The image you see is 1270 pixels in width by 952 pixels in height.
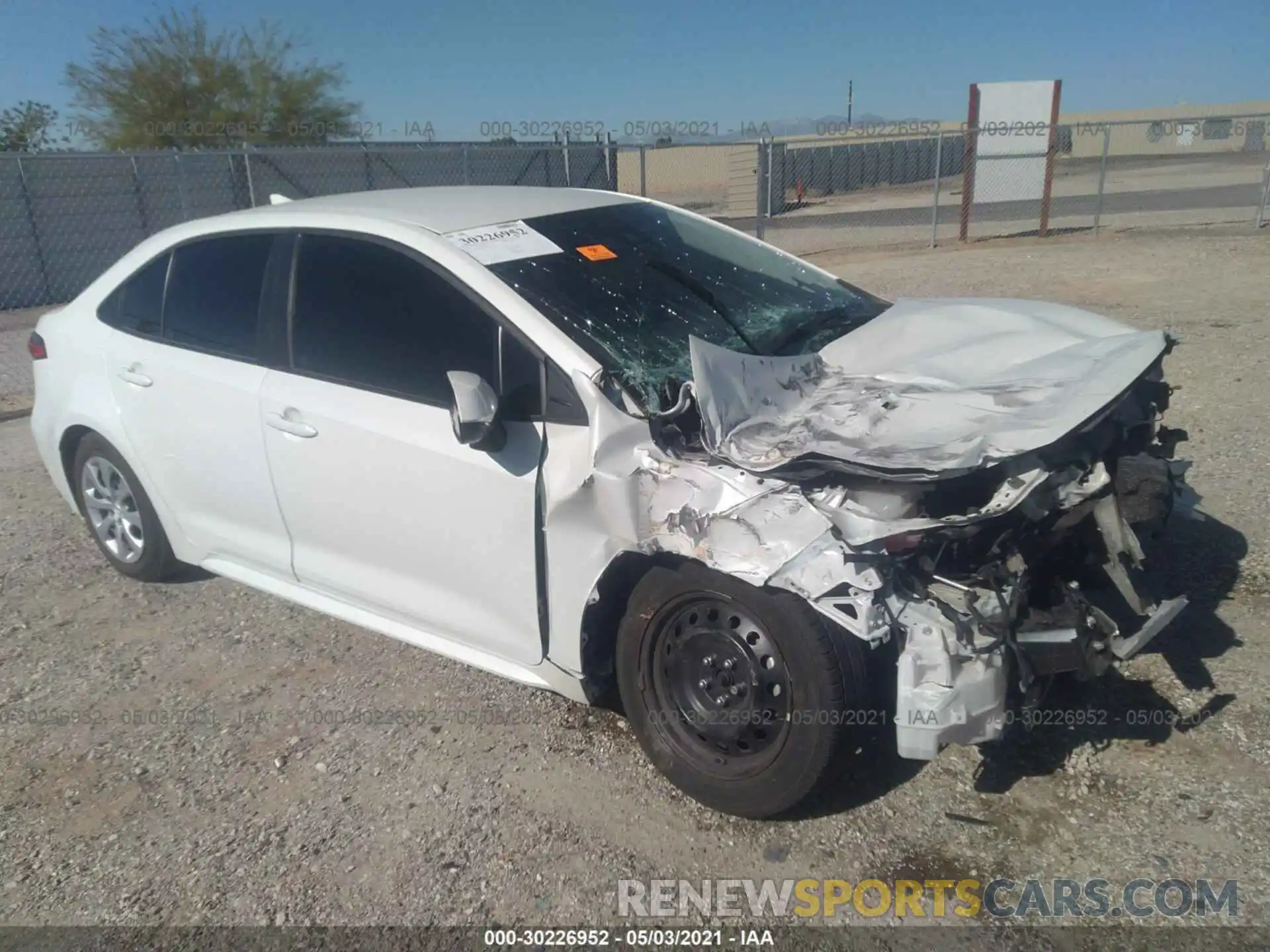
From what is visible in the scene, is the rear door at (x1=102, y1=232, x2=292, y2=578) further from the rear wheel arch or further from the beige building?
the beige building

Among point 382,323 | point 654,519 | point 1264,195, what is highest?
point 382,323

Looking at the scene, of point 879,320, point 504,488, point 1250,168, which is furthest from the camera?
point 1250,168

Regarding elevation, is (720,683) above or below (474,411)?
below

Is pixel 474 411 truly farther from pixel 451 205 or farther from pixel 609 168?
pixel 609 168

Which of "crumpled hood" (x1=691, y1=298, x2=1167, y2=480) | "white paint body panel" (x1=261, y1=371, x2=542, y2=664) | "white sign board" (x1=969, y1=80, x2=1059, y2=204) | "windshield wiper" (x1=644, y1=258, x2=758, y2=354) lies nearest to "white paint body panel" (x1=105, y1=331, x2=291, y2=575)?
"white paint body panel" (x1=261, y1=371, x2=542, y2=664)

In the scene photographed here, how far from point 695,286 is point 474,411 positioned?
1.17m

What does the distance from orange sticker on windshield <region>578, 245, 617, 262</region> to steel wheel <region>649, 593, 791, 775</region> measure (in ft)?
4.47

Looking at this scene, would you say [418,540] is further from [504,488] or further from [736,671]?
[736,671]

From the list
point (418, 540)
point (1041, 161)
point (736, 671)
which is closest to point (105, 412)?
point (418, 540)

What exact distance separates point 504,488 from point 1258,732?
252 centimetres

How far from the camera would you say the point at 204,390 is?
3797 millimetres

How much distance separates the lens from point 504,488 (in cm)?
296

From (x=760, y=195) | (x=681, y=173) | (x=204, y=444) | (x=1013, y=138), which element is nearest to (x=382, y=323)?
(x=204, y=444)

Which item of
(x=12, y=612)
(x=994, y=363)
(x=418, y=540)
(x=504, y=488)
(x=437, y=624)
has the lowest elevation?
(x=12, y=612)
